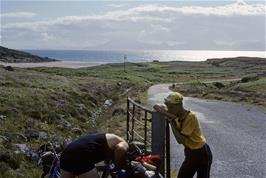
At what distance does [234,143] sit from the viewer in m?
20.0

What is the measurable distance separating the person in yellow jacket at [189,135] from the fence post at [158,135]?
1.25 m

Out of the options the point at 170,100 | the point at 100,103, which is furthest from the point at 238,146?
the point at 100,103

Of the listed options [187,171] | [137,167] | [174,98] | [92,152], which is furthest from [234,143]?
[92,152]

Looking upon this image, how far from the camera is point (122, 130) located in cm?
2131

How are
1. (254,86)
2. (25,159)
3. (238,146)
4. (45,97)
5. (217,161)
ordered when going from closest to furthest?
(25,159), (217,161), (238,146), (45,97), (254,86)

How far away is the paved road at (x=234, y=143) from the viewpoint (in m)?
15.0

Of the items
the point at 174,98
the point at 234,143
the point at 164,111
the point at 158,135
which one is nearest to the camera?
the point at 174,98

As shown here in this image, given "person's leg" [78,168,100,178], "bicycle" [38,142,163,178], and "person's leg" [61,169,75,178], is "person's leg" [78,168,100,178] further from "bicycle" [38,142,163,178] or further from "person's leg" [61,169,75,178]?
"bicycle" [38,142,163,178]

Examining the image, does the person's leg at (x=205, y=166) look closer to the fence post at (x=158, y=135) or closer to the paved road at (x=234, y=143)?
the fence post at (x=158, y=135)

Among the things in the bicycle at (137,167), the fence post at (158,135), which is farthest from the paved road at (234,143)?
the bicycle at (137,167)

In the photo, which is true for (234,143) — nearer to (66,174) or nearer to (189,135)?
(189,135)

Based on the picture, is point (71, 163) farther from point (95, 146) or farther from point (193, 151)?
point (193, 151)

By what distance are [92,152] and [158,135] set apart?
276cm

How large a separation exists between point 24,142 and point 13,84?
18.4m
